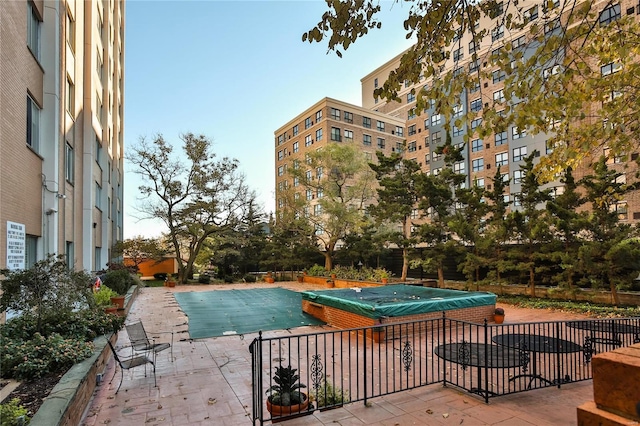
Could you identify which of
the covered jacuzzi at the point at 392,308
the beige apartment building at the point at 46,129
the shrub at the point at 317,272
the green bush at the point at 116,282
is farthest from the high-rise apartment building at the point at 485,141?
the green bush at the point at 116,282

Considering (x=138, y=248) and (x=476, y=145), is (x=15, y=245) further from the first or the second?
(x=476, y=145)

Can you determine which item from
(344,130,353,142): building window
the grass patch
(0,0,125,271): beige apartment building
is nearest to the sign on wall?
(0,0,125,271): beige apartment building

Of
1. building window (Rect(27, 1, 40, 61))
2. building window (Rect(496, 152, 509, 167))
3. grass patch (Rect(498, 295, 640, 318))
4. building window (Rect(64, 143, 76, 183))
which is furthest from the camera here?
building window (Rect(496, 152, 509, 167))

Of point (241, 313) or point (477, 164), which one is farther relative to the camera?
point (477, 164)

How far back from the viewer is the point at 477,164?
33.8 m

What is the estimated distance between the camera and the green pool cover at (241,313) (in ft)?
36.2

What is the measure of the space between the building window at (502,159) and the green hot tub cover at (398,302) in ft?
69.9

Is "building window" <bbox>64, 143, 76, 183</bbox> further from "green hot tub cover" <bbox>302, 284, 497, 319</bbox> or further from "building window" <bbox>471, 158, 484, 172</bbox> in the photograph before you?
"building window" <bbox>471, 158, 484, 172</bbox>

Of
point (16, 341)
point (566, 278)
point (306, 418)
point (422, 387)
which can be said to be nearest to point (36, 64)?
point (16, 341)

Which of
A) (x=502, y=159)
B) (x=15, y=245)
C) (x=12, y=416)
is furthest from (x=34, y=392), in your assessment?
(x=502, y=159)

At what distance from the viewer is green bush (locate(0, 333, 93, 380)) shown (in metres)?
5.02

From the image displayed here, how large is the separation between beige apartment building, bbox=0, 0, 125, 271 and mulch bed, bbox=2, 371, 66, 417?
2.95m

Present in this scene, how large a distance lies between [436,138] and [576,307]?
27721 millimetres

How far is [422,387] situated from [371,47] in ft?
17.3
